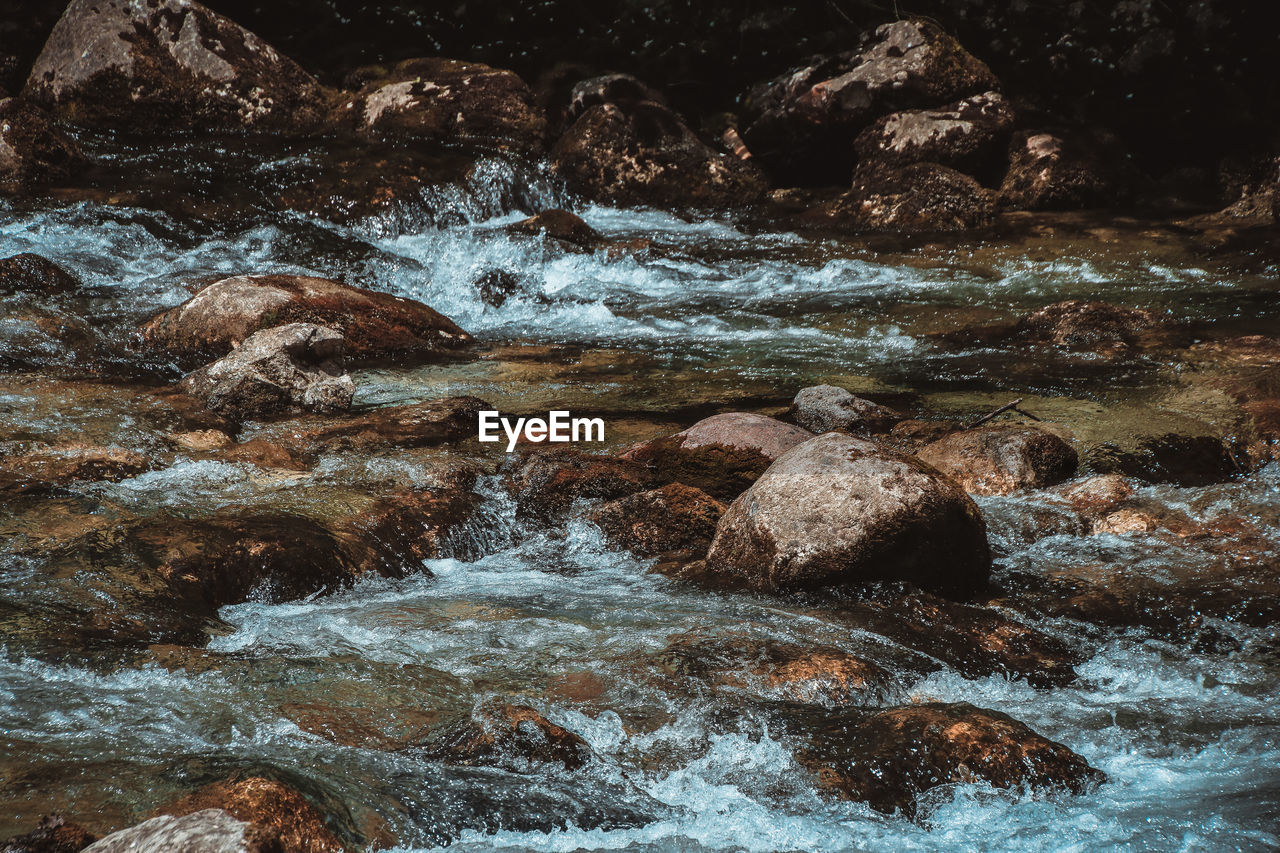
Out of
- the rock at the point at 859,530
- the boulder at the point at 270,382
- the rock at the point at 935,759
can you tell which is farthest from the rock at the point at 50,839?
the boulder at the point at 270,382

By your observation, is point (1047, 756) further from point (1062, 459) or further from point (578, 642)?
point (1062, 459)

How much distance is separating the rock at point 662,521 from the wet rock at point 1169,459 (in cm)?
237

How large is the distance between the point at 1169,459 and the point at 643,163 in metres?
9.16

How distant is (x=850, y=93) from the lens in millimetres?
13695

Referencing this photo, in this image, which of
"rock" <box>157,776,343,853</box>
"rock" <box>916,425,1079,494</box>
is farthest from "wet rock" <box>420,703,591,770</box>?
"rock" <box>916,425,1079,494</box>

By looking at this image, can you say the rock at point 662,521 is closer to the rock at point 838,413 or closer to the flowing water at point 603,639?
the flowing water at point 603,639

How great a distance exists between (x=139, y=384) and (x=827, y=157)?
10257 millimetres

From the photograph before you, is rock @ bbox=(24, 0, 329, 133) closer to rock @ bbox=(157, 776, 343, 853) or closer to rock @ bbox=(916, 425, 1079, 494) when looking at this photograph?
rock @ bbox=(916, 425, 1079, 494)

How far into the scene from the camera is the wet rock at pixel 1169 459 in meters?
5.44

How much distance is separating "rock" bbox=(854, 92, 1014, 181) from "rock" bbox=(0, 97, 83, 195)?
10052mm

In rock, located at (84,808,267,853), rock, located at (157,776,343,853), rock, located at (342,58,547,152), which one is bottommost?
rock, located at (157,776,343,853)

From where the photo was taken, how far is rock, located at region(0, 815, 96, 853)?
2275mm

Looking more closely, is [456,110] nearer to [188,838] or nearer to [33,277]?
[33,277]

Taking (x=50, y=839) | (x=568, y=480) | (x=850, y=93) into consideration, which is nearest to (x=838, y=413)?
(x=568, y=480)
